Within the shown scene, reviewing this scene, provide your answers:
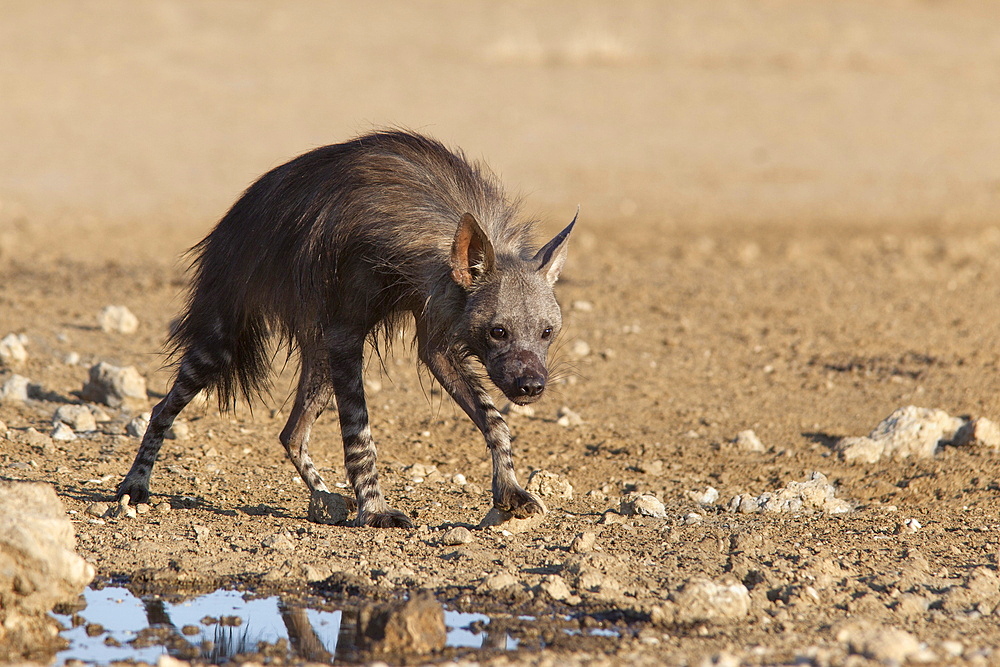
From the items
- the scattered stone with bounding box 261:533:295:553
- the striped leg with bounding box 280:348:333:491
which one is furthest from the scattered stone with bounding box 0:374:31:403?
the scattered stone with bounding box 261:533:295:553

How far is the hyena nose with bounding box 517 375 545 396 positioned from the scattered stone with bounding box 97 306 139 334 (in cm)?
431

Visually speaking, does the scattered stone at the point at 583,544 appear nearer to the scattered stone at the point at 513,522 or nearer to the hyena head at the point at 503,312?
the scattered stone at the point at 513,522

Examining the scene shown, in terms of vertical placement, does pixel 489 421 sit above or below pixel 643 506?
above

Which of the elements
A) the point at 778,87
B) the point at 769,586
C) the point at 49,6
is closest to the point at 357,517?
the point at 769,586

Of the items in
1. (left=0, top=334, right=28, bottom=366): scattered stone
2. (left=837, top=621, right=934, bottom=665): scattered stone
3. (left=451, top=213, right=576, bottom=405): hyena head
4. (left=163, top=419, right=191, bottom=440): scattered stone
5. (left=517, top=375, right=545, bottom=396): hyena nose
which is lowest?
(left=163, top=419, right=191, bottom=440): scattered stone

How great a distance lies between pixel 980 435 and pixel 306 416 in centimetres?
342

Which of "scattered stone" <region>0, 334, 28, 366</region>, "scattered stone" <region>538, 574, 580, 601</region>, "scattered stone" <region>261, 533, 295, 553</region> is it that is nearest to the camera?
"scattered stone" <region>538, 574, 580, 601</region>

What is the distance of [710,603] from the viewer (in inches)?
173

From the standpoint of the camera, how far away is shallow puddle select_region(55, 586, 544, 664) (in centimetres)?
414

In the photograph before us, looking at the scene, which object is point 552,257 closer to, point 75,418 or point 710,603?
point 710,603

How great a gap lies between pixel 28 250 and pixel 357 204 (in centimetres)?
696

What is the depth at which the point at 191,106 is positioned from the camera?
58.2ft

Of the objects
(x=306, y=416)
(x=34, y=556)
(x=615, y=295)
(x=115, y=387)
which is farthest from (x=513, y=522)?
(x=615, y=295)

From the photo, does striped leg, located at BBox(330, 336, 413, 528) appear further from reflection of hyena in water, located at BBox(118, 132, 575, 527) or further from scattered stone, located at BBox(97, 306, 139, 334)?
scattered stone, located at BBox(97, 306, 139, 334)
